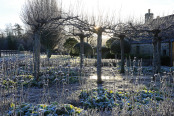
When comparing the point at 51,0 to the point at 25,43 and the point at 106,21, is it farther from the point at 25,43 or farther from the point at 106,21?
the point at 25,43

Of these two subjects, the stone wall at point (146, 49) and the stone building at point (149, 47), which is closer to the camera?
the stone building at point (149, 47)

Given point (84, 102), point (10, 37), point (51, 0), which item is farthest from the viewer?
point (10, 37)

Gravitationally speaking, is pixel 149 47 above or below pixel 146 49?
above

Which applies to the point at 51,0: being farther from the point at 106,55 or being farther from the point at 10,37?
the point at 10,37

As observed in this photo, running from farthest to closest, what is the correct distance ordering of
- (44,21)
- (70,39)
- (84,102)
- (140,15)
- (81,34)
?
(70,39) → (140,15) → (81,34) → (44,21) → (84,102)

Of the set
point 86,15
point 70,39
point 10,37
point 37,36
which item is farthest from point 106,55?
point 10,37

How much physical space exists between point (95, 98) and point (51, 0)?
11895 millimetres

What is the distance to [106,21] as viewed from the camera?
837 cm

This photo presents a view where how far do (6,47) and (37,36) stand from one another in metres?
34.4

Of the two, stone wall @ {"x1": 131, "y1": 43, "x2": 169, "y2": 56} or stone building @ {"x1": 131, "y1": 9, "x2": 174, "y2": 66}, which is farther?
stone wall @ {"x1": 131, "y1": 43, "x2": 169, "y2": 56}

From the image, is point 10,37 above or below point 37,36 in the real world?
above

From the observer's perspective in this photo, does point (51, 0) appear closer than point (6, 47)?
Yes

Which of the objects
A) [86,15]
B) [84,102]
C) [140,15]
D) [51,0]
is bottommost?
[84,102]

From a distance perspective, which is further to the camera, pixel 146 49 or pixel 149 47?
pixel 146 49
